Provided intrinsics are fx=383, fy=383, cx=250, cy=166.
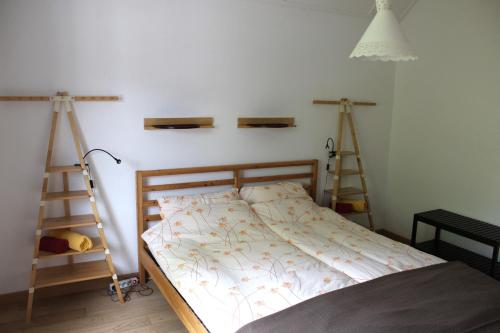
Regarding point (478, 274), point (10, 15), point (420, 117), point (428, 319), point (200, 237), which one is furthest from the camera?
point (420, 117)

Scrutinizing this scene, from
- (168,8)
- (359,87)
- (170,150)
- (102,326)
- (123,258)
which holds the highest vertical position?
(168,8)

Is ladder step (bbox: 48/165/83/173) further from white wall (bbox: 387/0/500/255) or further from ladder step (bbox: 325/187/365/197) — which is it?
white wall (bbox: 387/0/500/255)

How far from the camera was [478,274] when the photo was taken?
95.1 inches

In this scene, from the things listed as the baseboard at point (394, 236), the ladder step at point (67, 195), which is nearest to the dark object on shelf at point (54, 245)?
the ladder step at point (67, 195)

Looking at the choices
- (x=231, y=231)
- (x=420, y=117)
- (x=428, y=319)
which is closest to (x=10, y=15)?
(x=231, y=231)

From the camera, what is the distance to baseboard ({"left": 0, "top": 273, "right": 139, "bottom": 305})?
2944 mm

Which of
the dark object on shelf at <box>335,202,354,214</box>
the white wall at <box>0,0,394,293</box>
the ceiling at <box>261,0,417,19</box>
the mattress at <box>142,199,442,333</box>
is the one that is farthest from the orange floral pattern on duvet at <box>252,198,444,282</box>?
the ceiling at <box>261,0,417,19</box>

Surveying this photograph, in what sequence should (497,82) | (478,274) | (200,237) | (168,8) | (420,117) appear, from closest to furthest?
(478,274) < (200,237) < (168,8) < (497,82) < (420,117)

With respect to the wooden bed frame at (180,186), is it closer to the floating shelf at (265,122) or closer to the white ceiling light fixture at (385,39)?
the floating shelf at (265,122)

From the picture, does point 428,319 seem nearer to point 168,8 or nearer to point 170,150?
point 170,150

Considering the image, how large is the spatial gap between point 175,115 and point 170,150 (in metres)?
0.31

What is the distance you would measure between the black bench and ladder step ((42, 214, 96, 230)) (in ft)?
9.68

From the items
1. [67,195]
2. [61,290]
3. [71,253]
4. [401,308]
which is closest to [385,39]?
[401,308]

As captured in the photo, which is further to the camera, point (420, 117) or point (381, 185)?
point (381, 185)
